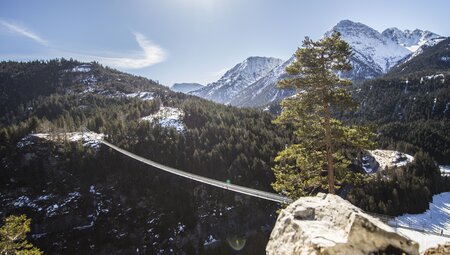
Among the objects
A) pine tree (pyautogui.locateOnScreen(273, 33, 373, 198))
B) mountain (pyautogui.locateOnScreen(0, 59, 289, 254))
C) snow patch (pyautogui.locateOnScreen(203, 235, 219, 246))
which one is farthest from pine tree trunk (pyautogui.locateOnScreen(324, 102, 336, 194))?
snow patch (pyautogui.locateOnScreen(203, 235, 219, 246))

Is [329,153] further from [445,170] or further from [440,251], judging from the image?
[445,170]

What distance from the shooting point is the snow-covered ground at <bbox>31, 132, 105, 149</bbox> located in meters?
110

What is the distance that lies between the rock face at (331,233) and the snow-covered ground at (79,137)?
10924 cm

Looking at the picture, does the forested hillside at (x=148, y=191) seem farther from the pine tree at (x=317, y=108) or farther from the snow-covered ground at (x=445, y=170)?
the pine tree at (x=317, y=108)

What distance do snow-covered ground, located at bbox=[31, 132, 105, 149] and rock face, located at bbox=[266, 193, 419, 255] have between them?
109244 millimetres

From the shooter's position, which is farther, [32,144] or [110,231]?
[32,144]

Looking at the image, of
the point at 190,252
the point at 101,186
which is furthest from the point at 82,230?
the point at 190,252

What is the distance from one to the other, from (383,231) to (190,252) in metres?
87.7

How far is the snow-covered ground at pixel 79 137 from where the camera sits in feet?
361

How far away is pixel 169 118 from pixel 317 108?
125 m

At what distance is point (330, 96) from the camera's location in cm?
2012

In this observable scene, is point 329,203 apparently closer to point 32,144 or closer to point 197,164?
point 197,164

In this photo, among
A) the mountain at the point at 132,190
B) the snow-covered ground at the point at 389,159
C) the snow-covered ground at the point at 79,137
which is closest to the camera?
the mountain at the point at 132,190

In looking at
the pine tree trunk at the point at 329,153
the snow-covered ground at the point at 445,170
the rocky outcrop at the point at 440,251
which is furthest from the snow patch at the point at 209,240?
the snow-covered ground at the point at 445,170
